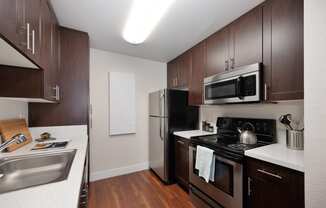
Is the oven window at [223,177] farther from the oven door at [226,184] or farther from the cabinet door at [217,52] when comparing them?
the cabinet door at [217,52]

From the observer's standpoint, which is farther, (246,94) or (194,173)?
(194,173)

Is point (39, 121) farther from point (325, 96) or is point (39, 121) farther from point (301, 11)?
point (301, 11)

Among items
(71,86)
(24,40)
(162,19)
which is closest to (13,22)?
(24,40)

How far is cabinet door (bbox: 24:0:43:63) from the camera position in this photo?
0.97 metres

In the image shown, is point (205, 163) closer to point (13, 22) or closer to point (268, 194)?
point (268, 194)

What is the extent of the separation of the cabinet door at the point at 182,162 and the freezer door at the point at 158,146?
0.20 m

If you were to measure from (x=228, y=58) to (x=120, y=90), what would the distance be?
196 centimetres

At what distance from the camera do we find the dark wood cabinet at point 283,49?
49.3 inches

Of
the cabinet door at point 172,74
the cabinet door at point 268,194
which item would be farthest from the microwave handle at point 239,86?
the cabinet door at point 172,74

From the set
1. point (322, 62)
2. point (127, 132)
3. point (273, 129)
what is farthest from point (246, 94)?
point (127, 132)

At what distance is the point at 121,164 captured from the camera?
2.99m

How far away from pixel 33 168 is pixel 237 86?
2.02 m

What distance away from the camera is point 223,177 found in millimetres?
1575

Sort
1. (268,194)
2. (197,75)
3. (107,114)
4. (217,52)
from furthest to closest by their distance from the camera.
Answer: (107,114) < (197,75) < (217,52) < (268,194)
